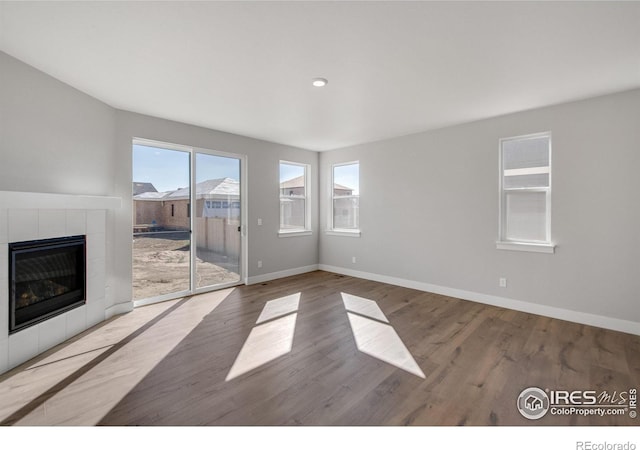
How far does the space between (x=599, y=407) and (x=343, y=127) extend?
4.07 m

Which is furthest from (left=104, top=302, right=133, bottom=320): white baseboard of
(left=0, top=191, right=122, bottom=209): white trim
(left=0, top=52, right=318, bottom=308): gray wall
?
(left=0, top=191, right=122, bottom=209): white trim

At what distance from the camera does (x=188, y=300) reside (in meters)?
4.27

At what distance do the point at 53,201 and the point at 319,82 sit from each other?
112 inches

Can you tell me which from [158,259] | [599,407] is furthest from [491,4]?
[158,259]

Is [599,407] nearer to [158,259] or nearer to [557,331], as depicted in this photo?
[557,331]

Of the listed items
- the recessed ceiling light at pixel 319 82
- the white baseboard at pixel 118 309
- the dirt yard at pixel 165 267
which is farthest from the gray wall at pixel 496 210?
the white baseboard at pixel 118 309

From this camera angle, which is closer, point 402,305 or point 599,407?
point 599,407

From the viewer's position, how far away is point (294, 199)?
19.9 ft

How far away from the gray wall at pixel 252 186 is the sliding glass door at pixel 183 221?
15 cm

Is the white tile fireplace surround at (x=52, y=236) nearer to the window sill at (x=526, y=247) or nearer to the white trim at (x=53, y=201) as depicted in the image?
the white trim at (x=53, y=201)

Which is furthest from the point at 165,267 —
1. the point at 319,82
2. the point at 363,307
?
the point at 319,82

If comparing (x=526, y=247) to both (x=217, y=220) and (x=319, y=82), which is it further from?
(x=217, y=220)

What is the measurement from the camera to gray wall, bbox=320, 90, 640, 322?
319 centimetres
